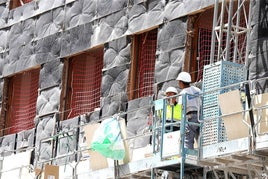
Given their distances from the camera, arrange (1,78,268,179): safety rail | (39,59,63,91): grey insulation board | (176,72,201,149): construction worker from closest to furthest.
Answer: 1. (1,78,268,179): safety rail
2. (176,72,201,149): construction worker
3. (39,59,63,91): grey insulation board

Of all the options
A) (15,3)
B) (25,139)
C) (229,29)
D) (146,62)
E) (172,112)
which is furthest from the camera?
(15,3)

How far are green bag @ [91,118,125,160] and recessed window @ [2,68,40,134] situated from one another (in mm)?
8975

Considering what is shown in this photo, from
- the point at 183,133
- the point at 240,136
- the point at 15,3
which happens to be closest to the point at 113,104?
the point at 15,3

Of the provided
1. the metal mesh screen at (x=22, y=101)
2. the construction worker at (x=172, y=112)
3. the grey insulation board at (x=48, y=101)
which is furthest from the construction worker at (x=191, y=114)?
the metal mesh screen at (x=22, y=101)

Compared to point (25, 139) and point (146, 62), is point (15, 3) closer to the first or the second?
point (25, 139)

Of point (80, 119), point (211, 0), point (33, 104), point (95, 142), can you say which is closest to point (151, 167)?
point (95, 142)

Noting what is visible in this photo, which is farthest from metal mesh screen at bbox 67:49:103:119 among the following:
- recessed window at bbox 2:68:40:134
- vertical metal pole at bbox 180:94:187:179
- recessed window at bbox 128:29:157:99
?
vertical metal pole at bbox 180:94:187:179

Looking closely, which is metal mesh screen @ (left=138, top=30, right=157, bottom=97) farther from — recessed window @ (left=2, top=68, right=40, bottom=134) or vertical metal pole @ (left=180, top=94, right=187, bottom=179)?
vertical metal pole @ (left=180, top=94, right=187, bottom=179)

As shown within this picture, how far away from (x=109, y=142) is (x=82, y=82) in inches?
303

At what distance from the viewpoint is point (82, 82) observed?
3281 cm

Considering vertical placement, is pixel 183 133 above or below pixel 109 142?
below

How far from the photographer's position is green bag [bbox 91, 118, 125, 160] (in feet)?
82.6

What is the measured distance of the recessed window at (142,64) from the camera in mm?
30484

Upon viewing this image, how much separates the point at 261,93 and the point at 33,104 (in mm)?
10295
